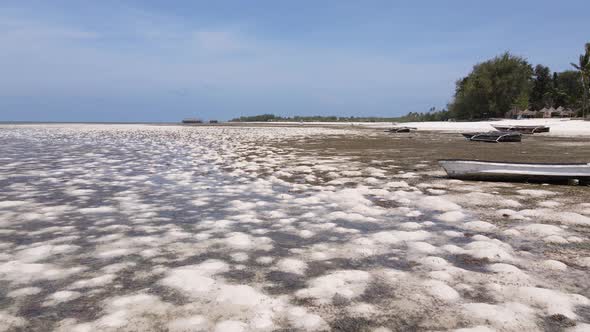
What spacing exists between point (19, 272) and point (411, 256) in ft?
11.1

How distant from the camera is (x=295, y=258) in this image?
12.2ft

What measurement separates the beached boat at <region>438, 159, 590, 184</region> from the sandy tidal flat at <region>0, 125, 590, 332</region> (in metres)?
0.42

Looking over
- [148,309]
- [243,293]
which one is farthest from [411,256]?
[148,309]

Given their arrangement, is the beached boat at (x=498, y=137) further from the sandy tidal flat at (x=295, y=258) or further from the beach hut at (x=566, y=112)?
the beach hut at (x=566, y=112)

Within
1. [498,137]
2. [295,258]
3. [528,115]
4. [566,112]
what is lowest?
[295,258]

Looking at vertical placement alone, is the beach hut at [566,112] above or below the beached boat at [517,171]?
above

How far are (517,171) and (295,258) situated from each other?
19.3 feet

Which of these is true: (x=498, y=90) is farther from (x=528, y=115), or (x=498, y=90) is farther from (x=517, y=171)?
(x=517, y=171)

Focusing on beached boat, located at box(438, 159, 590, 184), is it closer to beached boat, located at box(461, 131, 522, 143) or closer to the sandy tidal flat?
the sandy tidal flat

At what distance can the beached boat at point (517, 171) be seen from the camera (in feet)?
24.3

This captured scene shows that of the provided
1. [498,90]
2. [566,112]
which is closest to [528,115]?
[566,112]

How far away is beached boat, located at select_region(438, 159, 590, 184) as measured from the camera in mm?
7422

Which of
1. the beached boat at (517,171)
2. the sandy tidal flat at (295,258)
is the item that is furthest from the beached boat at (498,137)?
the sandy tidal flat at (295,258)

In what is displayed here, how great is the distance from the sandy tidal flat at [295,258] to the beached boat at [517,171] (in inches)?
16.4
